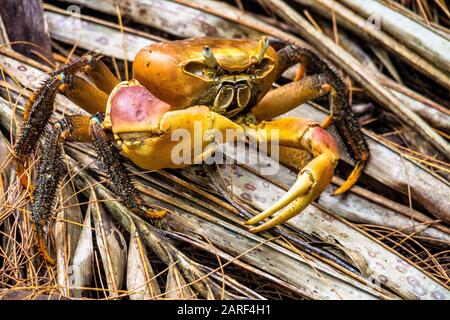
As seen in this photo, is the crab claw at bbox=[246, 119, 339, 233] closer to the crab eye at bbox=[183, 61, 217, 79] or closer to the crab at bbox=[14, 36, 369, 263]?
the crab at bbox=[14, 36, 369, 263]

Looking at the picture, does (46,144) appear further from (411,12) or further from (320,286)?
(411,12)

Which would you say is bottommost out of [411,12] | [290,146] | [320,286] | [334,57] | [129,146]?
[320,286]

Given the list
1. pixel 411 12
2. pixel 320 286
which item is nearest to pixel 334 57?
pixel 411 12

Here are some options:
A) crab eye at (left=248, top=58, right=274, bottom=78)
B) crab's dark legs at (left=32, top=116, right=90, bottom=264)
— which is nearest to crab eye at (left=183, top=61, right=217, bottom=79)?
crab eye at (left=248, top=58, right=274, bottom=78)

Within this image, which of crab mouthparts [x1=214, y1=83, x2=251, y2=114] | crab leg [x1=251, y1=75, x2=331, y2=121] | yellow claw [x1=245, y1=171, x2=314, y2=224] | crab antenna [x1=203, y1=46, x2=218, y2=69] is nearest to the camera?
yellow claw [x1=245, y1=171, x2=314, y2=224]

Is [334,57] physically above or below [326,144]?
above
